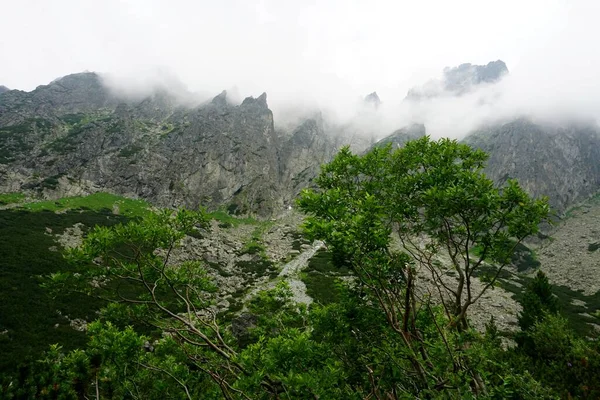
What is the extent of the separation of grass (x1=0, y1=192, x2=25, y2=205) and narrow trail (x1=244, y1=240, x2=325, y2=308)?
218ft

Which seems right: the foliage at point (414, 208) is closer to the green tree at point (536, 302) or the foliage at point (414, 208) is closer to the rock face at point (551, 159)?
the green tree at point (536, 302)

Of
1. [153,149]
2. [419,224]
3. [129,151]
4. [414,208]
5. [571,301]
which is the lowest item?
[571,301]

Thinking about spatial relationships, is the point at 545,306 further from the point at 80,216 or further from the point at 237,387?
the point at 80,216

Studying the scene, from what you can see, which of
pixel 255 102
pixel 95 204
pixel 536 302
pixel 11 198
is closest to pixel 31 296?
pixel 536 302

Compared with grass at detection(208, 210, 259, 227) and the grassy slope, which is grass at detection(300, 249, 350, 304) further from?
grass at detection(208, 210, 259, 227)

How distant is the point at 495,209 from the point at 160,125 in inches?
6180

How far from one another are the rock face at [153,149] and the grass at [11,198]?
4.36 m

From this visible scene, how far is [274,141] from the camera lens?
155 m

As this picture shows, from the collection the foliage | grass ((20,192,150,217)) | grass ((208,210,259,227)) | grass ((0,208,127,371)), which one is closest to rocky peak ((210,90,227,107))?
grass ((208,210,259,227))

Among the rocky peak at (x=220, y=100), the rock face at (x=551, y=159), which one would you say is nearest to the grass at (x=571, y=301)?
the rock face at (x=551, y=159)

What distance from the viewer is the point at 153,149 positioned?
120438 millimetres

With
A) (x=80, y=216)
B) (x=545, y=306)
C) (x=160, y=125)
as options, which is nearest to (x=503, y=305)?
(x=545, y=306)

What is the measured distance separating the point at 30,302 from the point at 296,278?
114 ft

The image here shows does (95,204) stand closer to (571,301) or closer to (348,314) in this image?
(348,314)
